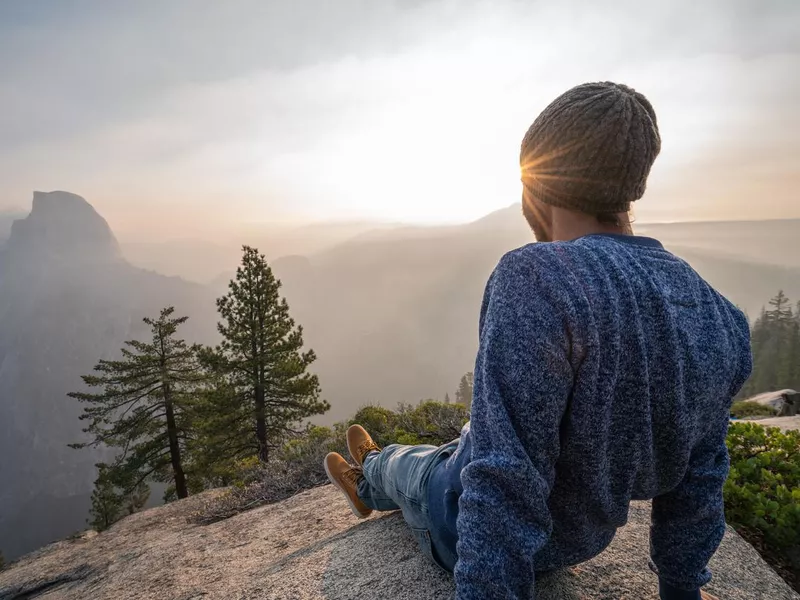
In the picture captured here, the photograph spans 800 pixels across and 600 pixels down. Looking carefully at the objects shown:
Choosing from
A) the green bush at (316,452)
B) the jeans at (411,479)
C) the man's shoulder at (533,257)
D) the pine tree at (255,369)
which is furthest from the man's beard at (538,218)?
the pine tree at (255,369)

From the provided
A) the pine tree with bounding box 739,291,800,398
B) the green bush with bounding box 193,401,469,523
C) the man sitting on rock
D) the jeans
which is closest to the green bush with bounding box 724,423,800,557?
the man sitting on rock

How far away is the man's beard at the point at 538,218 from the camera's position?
161 centimetres

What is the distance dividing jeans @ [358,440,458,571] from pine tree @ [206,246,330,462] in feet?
41.7

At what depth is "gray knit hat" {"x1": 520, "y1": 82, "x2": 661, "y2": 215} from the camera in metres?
1.42

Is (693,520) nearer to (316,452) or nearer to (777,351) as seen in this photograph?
(316,452)

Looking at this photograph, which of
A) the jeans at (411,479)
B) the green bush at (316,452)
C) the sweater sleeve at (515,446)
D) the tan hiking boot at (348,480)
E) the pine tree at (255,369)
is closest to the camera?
the sweater sleeve at (515,446)

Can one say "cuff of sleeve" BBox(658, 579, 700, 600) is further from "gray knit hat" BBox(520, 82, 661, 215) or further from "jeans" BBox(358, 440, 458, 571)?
"gray knit hat" BBox(520, 82, 661, 215)

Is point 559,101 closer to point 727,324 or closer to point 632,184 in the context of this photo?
point 632,184

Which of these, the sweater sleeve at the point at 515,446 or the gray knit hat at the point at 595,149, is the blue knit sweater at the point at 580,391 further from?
the gray knit hat at the point at 595,149

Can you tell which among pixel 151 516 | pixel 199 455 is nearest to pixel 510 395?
pixel 151 516

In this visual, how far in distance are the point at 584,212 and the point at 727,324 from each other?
0.67 metres

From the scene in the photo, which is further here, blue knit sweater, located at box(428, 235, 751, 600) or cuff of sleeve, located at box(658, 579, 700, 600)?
cuff of sleeve, located at box(658, 579, 700, 600)

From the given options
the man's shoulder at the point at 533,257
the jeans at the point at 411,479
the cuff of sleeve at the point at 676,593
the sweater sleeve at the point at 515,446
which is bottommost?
the cuff of sleeve at the point at 676,593

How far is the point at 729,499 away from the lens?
3.54m
